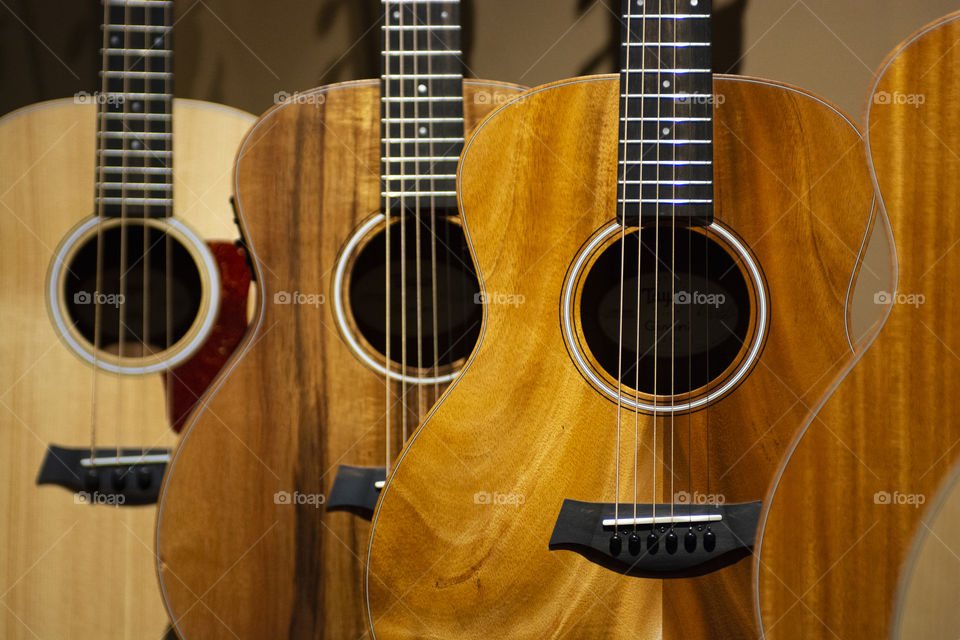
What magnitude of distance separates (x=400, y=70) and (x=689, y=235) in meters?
0.46

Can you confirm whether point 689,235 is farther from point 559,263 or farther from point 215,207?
point 215,207

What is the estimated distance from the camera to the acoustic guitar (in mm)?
825

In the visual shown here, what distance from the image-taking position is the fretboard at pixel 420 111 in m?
0.96

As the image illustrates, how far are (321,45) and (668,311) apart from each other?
0.75m

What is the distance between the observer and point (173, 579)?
35.9 inches

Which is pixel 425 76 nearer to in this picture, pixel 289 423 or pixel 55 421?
pixel 289 423

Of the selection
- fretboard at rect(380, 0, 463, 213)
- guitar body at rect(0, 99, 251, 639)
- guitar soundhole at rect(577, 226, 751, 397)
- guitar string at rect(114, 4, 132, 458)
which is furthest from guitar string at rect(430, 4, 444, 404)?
guitar string at rect(114, 4, 132, 458)

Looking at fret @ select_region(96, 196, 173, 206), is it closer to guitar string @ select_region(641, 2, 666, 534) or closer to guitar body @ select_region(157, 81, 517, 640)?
guitar body @ select_region(157, 81, 517, 640)

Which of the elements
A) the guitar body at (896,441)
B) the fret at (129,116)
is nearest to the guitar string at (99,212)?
the fret at (129,116)

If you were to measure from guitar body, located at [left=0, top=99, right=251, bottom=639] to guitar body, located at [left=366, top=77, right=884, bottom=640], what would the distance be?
17.2 inches

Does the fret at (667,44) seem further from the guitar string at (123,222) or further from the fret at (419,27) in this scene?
the guitar string at (123,222)

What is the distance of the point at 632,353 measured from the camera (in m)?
0.89

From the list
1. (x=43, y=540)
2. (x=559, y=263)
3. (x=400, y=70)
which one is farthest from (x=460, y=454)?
(x=43, y=540)

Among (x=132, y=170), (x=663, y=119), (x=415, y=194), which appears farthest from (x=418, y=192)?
(x=132, y=170)
